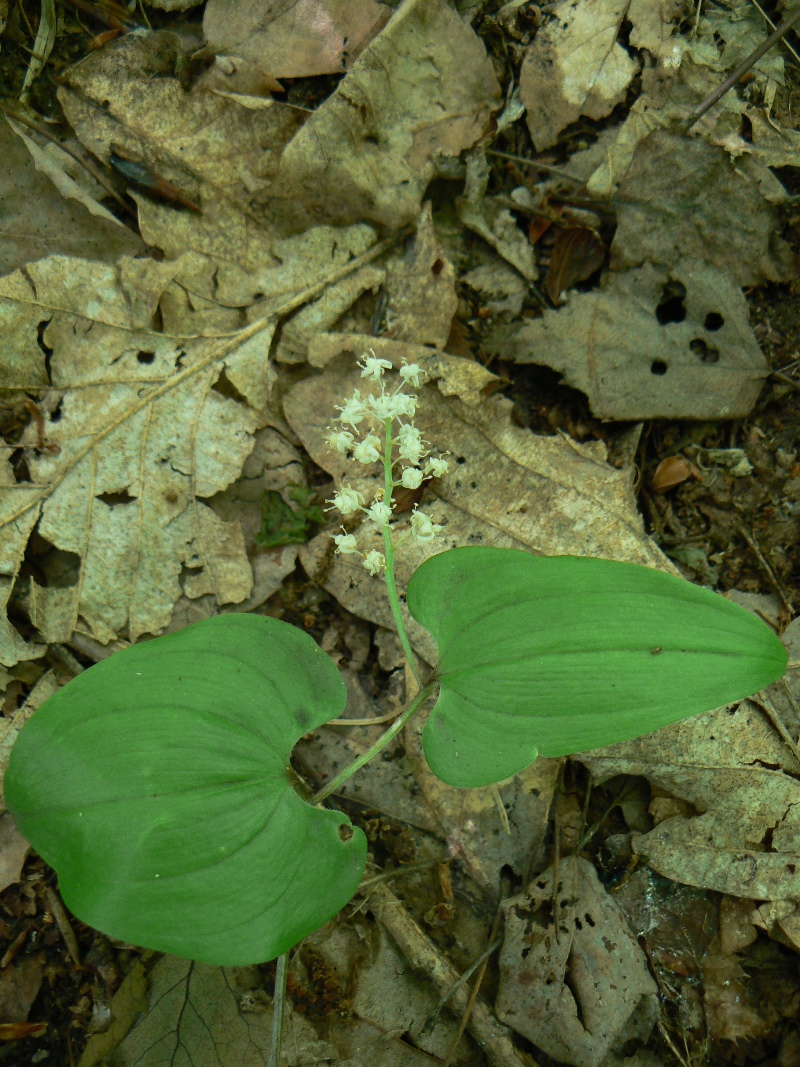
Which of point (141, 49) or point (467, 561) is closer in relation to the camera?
point (467, 561)

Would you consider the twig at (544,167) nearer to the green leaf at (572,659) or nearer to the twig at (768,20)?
the twig at (768,20)

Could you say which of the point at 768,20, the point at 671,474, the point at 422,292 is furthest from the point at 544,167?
the point at 671,474

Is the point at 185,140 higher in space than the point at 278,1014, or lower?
higher

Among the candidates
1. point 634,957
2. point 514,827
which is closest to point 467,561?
point 514,827

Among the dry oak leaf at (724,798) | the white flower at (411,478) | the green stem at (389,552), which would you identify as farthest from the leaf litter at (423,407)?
the white flower at (411,478)

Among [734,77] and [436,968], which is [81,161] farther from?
[436,968]

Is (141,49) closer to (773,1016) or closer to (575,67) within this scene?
(575,67)
